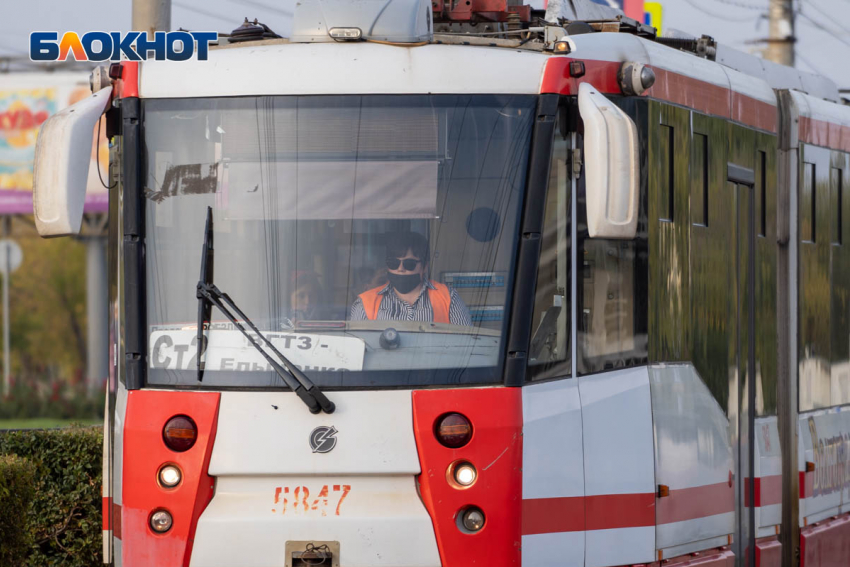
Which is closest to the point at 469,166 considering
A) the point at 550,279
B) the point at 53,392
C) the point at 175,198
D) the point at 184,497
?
the point at 550,279

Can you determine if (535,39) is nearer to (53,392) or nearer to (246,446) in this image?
(246,446)

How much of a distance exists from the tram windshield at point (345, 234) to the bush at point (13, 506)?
2540 millimetres

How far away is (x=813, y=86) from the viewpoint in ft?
33.3

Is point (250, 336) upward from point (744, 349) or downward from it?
upward

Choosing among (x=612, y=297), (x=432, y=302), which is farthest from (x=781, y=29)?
(x=432, y=302)

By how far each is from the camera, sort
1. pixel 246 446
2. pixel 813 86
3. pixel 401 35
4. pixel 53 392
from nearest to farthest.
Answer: pixel 246 446, pixel 401 35, pixel 813 86, pixel 53 392

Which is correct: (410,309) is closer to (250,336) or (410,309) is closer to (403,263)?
(403,263)

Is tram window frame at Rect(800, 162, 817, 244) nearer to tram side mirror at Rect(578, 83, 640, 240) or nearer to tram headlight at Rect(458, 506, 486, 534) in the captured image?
tram side mirror at Rect(578, 83, 640, 240)

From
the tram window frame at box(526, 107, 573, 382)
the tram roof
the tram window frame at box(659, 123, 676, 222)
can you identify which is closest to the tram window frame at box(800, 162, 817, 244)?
the tram window frame at box(659, 123, 676, 222)

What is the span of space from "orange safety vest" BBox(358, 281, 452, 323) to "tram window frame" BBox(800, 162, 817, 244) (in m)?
3.50

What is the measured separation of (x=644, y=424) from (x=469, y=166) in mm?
1528

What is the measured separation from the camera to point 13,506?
8523mm

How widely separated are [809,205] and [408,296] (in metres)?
3.83

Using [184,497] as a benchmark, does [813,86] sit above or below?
above
